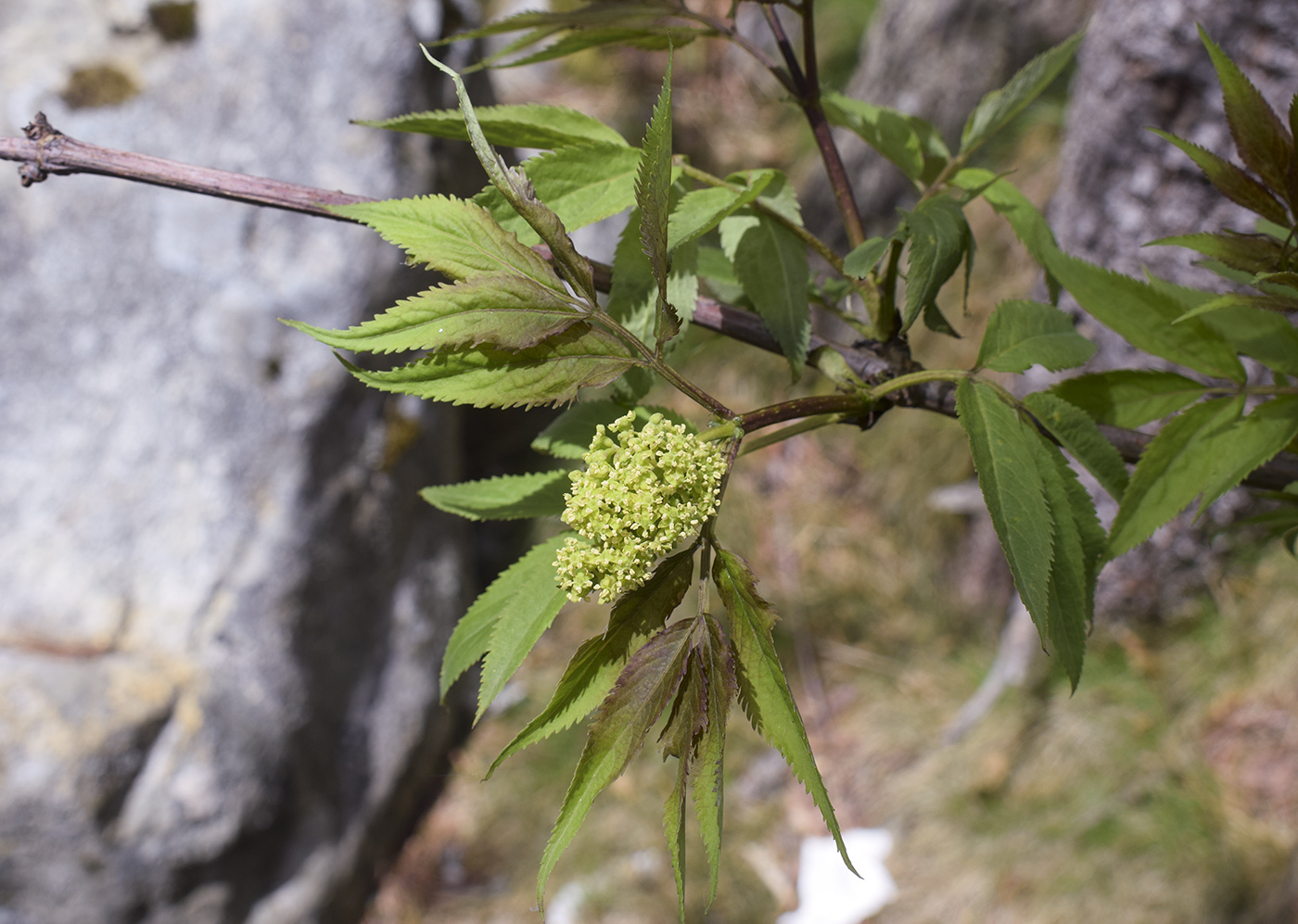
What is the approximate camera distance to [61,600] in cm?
201

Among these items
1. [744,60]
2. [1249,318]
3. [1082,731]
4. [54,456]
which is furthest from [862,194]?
[54,456]

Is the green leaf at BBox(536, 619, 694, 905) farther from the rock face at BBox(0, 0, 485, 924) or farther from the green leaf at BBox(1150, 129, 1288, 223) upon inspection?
the rock face at BBox(0, 0, 485, 924)

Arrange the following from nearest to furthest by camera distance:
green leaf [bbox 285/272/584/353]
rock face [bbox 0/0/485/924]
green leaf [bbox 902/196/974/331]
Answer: green leaf [bbox 285/272/584/353] → green leaf [bbox 902/196/974/331] → rock face [bbox 0/0/485/924]

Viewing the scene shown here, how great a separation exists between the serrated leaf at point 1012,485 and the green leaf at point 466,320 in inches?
11.4

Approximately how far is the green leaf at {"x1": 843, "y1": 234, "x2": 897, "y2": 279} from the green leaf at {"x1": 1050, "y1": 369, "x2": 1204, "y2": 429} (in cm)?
25

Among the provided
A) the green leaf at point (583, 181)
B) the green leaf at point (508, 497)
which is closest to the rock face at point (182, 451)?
the green leaf at point (508, 497)

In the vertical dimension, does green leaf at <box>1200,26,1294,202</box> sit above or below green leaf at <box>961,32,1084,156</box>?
below

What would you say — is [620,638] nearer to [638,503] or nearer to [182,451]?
[638,503]

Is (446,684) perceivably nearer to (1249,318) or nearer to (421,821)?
(1249,318)

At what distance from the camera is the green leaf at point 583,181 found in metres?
0.59

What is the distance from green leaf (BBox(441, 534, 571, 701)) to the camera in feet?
1.91

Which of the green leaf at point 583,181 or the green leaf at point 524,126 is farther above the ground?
the green leaf at point 524,126

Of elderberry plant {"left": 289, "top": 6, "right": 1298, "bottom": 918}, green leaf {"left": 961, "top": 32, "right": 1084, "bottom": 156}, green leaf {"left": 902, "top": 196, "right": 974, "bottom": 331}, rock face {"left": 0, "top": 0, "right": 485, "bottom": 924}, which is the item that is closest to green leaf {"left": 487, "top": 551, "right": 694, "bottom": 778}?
elderberry plant {"left": 289, "top": 6, "right": 1298, "bottom": 918}

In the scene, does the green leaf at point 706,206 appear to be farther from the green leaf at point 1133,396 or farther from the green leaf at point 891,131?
the green leaf at point 1133,396
